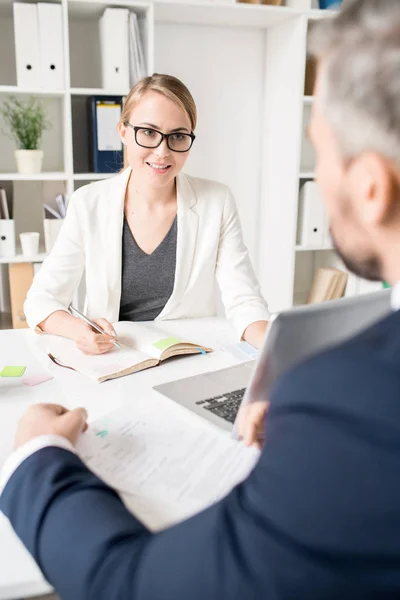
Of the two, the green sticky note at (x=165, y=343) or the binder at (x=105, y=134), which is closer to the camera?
the green sticky note at (x=165, y=343)

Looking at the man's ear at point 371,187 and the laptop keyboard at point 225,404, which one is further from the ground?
the man's ear at point 371,187

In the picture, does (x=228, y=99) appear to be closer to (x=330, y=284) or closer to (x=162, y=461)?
(x=330, y=284)

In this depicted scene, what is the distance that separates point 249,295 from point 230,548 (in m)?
1.28

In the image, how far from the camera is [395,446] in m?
0.45

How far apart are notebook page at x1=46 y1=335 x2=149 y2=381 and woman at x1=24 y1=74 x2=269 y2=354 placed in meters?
0.25

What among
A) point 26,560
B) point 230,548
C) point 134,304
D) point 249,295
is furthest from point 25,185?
point 230,548

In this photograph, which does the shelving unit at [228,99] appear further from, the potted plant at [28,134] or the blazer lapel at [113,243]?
the blazer lapel at [113,243]

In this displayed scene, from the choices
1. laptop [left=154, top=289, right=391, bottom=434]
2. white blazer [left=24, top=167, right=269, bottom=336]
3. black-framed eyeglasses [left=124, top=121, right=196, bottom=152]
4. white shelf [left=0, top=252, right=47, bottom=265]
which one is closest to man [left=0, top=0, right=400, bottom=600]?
laptop [left=154, top=289, right=391, bottom=434]

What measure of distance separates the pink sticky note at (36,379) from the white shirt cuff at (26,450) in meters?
0.45

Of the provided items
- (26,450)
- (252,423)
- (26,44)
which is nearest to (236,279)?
(252,423)

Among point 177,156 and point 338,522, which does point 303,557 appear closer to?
point 338,522

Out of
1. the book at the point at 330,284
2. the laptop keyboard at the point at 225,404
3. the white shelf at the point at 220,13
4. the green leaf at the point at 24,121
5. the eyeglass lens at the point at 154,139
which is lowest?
the book at the point at 330,284

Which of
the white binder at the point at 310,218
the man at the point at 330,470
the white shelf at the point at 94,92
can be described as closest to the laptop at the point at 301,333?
the man at the point at 330,470

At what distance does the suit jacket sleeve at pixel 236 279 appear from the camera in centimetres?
163
